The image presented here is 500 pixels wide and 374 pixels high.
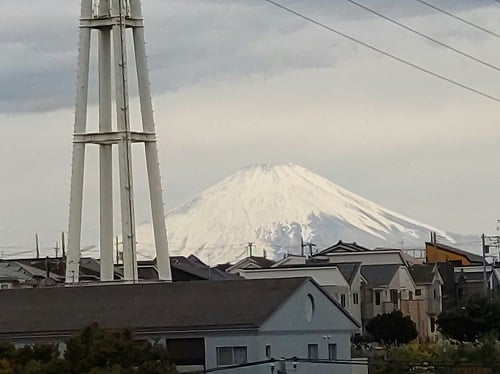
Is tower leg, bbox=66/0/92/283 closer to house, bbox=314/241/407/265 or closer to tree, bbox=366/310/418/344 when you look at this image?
tree, bbox=366/310/418/344

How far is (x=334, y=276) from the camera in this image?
8775 centimetres

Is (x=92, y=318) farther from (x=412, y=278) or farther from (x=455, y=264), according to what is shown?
(x=455, y=264)

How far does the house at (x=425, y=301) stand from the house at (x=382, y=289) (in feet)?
2.39

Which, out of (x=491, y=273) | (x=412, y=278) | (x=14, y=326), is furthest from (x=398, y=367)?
(x=491, y=273)

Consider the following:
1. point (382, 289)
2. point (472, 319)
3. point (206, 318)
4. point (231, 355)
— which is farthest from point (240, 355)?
point (382, 289)

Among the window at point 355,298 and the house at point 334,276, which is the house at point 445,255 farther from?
the house at point 334,276

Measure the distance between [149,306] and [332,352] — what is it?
21.0 ft

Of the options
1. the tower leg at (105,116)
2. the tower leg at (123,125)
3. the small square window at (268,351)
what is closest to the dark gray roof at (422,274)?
the tower leg at (123,125)

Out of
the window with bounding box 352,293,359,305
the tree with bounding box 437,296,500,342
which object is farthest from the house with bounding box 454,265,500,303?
the tree with bounding box 437,296,500,342

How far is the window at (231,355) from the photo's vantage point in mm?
48375

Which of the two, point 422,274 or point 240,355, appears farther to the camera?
point 422,274

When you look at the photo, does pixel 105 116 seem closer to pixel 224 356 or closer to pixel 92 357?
pixel 224 356

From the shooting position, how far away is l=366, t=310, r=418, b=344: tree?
84625 mm

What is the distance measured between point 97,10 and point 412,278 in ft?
160
